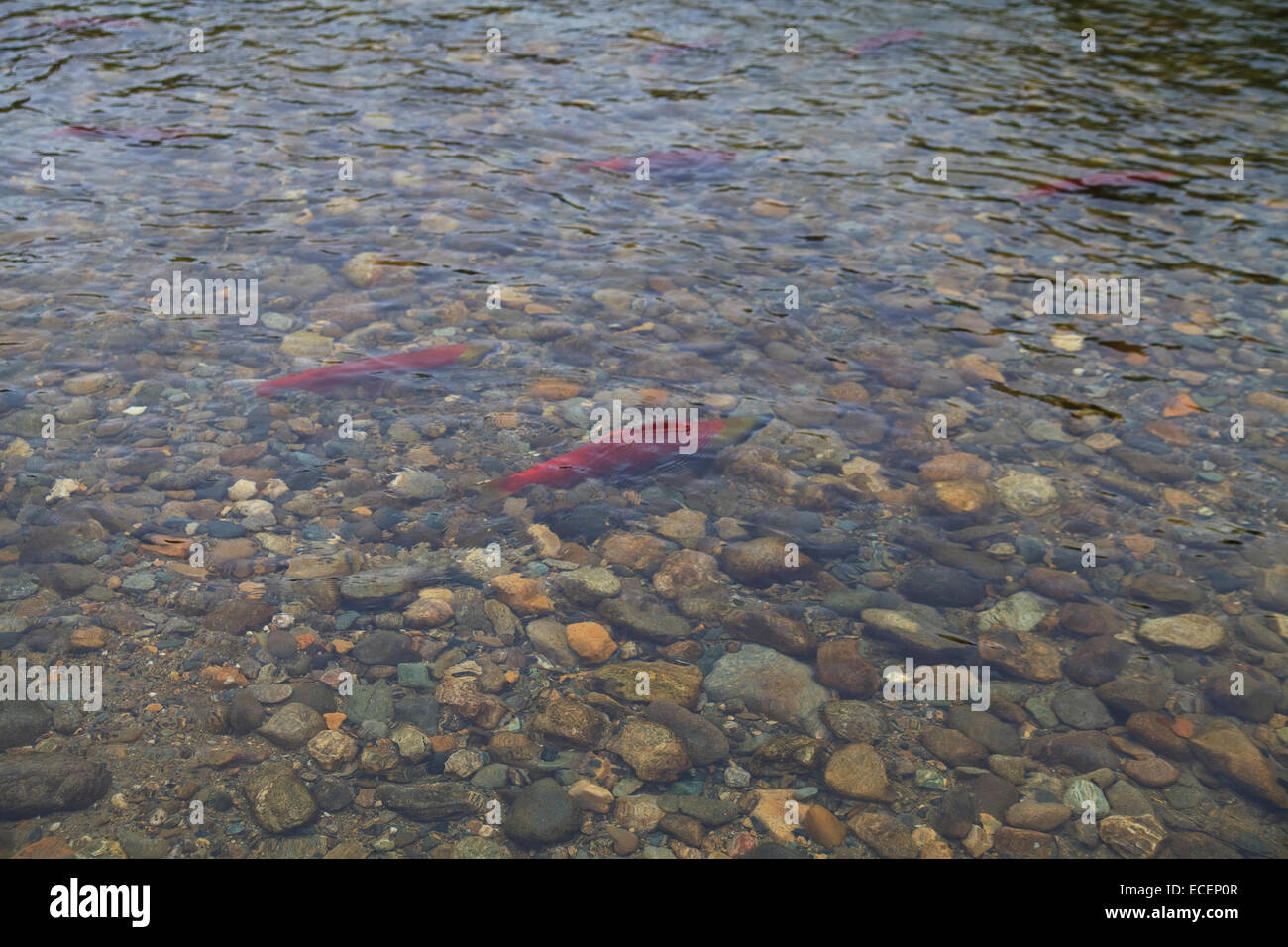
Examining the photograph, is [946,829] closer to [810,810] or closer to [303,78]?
[810,810]

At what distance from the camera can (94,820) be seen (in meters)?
3.70

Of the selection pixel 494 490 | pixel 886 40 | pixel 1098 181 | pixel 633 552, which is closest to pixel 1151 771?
pixel 633 552

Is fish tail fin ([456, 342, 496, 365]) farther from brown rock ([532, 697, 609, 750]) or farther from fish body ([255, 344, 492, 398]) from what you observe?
brown rock ([532, 697, 609, 750])

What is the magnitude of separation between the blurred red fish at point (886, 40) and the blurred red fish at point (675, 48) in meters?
1.85

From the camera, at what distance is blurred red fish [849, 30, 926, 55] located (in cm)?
1314

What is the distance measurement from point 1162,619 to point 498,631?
3335mm

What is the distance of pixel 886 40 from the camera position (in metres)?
13.5

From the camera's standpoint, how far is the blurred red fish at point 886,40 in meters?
13.1

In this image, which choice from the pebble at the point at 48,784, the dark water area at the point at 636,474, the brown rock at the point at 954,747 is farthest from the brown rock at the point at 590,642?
the pebble at the point at 48,784

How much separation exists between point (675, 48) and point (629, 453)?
8.95 meters

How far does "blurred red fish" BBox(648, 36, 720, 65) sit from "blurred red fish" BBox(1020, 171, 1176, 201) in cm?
533

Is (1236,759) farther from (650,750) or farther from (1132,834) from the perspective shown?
(650,750)

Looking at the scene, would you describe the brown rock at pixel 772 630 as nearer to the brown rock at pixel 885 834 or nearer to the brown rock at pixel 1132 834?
the brown rock at pixel 885 834
